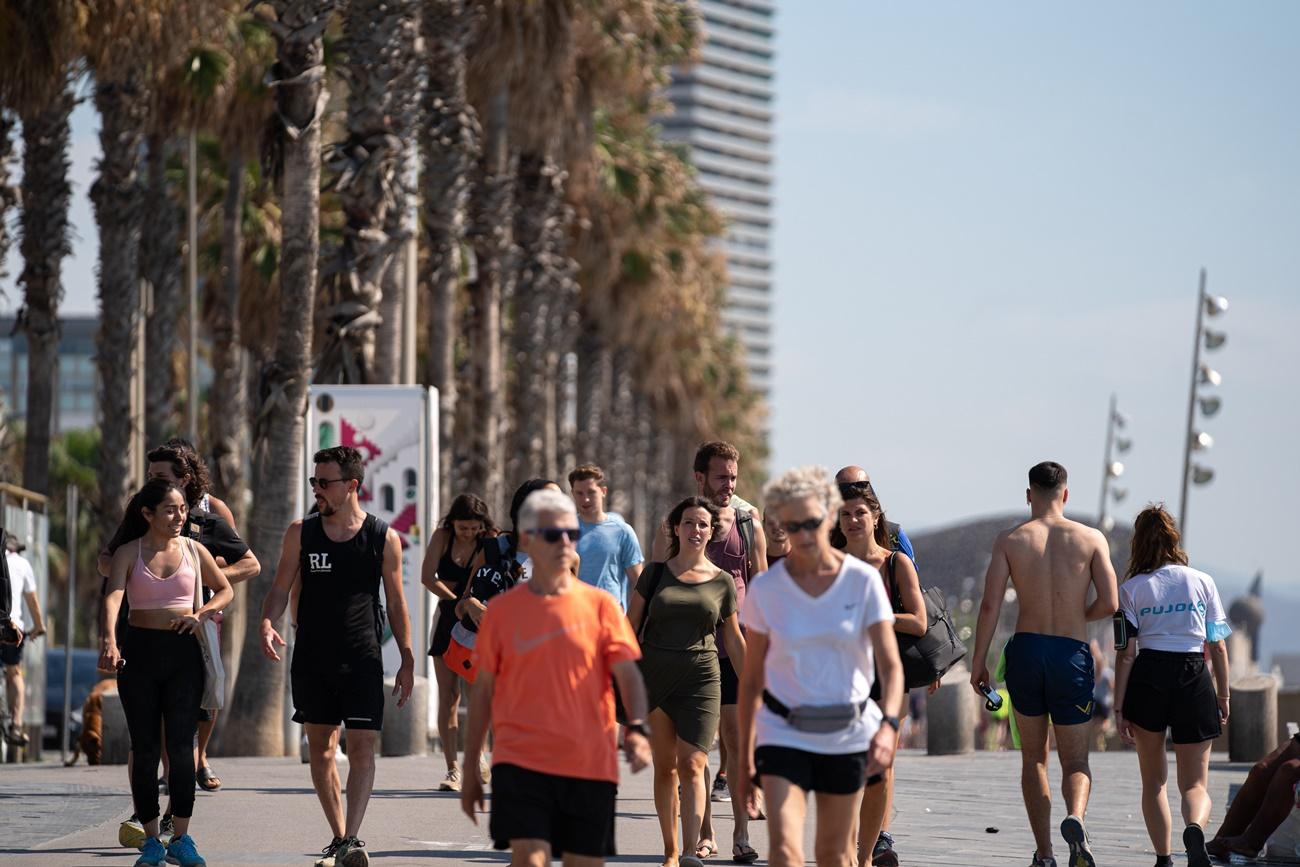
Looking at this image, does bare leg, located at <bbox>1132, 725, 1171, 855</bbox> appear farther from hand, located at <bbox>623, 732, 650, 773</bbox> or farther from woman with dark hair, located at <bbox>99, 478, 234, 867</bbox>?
woman with dark hair, located at <bbox>99, 478, 234, 867</bbox>

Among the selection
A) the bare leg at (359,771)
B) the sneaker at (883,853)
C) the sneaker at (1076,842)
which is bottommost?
the sneaker at (883,853)

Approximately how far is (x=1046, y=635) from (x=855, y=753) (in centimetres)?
281

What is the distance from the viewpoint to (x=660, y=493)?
80.7 m

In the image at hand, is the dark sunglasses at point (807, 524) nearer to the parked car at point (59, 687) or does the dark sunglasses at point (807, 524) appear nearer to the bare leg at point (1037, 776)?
the bare leg at point (1037, 776)

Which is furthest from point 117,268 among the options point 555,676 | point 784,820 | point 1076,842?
point 784,820

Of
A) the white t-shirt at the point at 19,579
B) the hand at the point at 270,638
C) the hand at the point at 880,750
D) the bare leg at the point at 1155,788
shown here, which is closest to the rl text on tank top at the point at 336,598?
the hand at the point at 270,638

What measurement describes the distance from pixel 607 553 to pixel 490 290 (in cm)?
1833

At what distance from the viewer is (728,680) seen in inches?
400

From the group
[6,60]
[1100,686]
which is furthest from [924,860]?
[1100,686]

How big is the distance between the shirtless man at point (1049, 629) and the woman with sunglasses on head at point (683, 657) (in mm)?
1182

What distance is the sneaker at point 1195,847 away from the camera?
9.60 meters

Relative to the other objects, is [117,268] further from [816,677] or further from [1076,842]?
[816,677]

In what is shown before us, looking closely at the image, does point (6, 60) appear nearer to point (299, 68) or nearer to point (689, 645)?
point (299, 68)

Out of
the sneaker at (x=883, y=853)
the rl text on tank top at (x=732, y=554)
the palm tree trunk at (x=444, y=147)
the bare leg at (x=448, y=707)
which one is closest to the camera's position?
the sneaker at (x=883, y=853)
